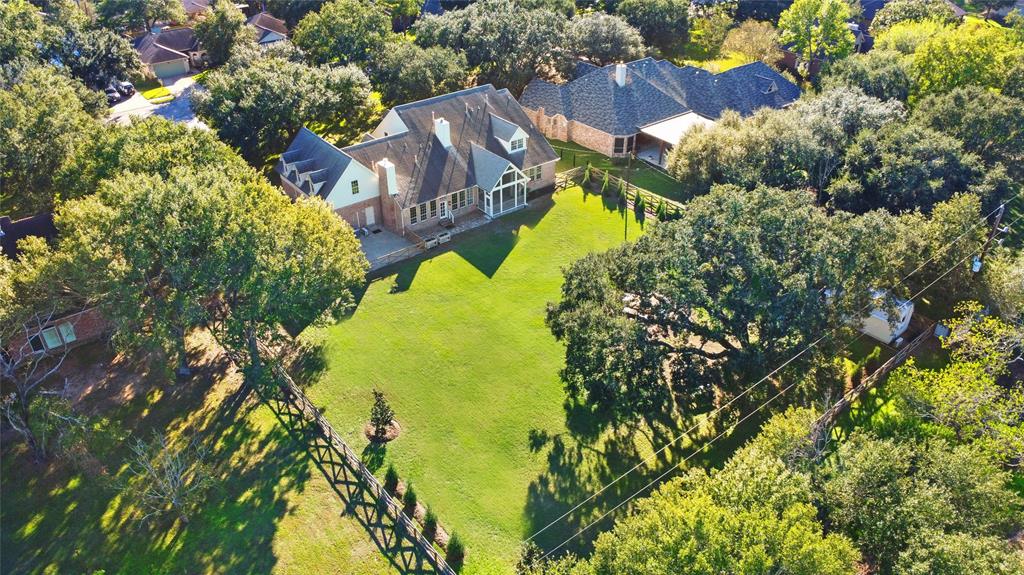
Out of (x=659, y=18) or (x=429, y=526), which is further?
(x=659, y=18)

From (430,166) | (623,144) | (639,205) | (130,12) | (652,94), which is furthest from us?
(130,12)

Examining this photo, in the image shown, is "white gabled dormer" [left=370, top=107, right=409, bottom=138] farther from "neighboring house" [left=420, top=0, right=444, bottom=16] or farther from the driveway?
"neighboring house" [left=420, top=0, right=444, bottom=16]

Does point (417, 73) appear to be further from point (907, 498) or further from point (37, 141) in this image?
point (907, 498)

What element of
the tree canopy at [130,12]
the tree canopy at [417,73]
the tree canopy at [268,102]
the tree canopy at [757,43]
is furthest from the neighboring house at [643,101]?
the tree canopy at [130,12]

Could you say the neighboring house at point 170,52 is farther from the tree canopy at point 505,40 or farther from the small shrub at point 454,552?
the small shrub at point 454,552

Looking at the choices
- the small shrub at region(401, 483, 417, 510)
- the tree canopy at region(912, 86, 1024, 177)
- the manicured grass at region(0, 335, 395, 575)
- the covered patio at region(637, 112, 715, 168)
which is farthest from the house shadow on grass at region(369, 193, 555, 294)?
the tree canopy at region(912, 86, 1024, 177)

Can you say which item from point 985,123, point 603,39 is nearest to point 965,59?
point 985,123
